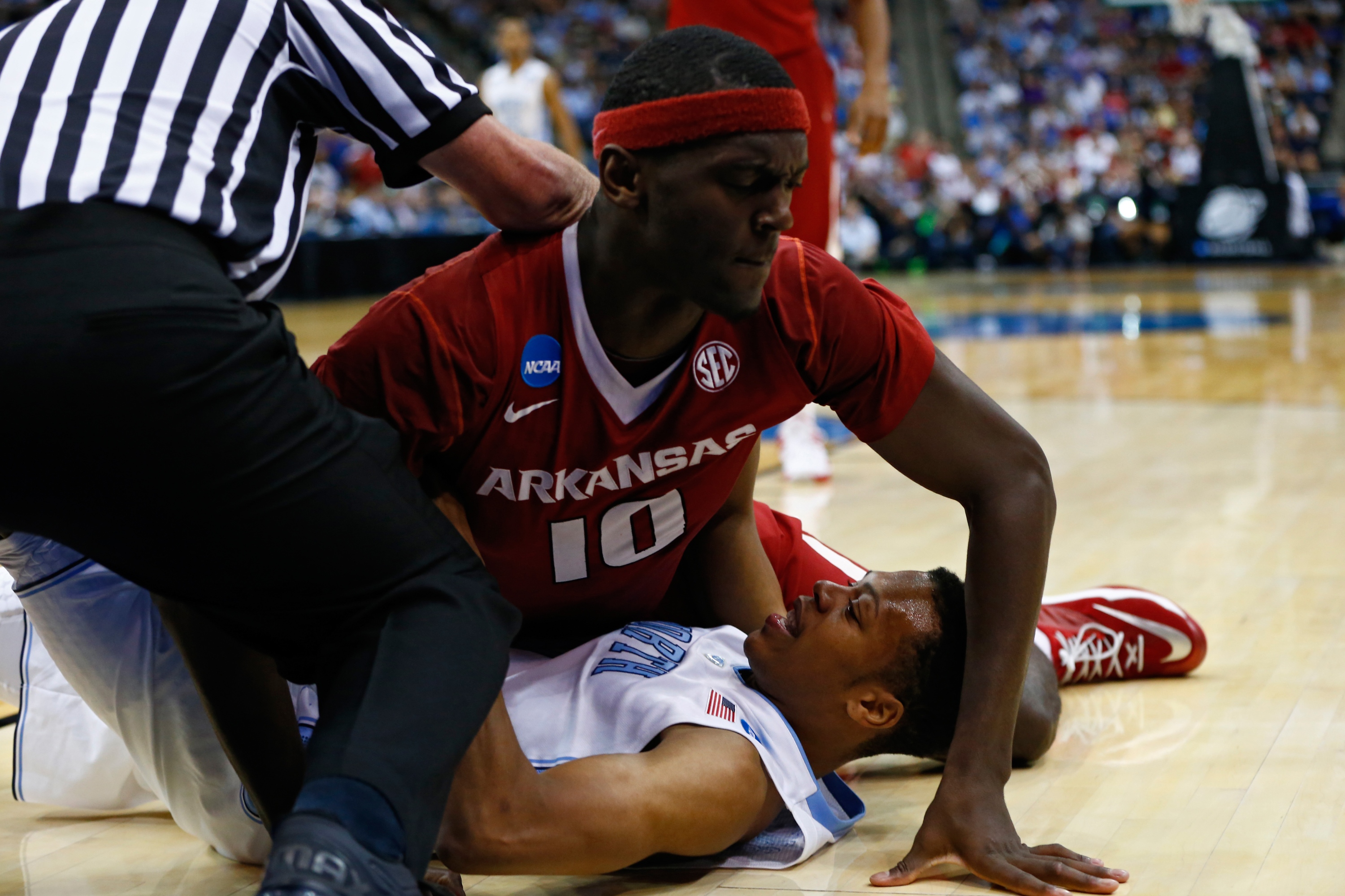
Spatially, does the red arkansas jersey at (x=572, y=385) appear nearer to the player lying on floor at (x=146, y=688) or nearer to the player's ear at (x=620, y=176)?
the player's ear at (x=620, y=176)

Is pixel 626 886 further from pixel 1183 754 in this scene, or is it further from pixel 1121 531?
pixel 1121 531

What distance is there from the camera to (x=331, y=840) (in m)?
1.26

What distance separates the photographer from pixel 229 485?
1.37m

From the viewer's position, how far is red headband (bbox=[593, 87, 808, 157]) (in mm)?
1651

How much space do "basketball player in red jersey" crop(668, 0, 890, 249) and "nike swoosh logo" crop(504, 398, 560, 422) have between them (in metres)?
2.77

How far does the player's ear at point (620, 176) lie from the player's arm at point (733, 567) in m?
0.74

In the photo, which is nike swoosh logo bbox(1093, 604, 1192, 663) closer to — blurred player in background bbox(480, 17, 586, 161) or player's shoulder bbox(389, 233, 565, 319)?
player's shoulder bbox(389, 233, 565, 319)

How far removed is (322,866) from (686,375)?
0.89m

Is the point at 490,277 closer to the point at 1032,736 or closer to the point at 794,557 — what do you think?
the point at 794,557

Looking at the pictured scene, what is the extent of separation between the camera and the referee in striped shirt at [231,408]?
4.35 feet

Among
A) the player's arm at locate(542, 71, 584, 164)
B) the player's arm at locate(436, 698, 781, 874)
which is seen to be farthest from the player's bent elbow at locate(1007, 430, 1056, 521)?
the player's arm at locate(542, 71, 584, 164)

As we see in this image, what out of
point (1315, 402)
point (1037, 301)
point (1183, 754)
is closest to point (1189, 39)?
point (1037, 301)

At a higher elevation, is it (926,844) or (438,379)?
(438,379)

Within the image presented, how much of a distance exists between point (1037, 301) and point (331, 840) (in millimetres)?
11525
